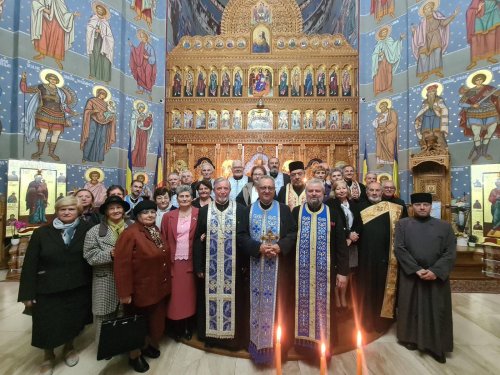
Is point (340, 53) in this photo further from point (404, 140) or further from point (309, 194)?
point (309, 194)

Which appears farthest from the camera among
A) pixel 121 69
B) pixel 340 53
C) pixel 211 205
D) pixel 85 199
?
pixel 340 53

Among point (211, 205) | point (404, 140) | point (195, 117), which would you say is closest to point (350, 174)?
point (211, 205)

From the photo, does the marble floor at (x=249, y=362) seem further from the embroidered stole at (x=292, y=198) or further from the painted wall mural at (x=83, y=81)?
the painted wall mural at (x=83, y=81)

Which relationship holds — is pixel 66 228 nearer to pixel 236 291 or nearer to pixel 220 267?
pixel 220 267

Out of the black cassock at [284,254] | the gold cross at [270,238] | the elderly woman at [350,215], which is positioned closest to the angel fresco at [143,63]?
the elderly woman at [350,215]

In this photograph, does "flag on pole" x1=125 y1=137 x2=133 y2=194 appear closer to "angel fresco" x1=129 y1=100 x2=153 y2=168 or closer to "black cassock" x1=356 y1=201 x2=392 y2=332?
"angel fresco" x1=129 y1=100 x2=153 y2=168

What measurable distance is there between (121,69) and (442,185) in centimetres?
1269

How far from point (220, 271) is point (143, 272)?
2.98 ft

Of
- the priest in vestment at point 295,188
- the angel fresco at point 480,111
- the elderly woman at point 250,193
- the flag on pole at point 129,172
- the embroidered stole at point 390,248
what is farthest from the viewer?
the flag on pole at point 129,172

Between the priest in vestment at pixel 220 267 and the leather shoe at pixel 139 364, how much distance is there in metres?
0.72

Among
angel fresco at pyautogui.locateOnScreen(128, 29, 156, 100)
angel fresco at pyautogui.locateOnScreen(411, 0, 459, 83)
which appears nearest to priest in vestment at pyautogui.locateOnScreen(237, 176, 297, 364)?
angel fresco at pyautogui.locateOnScreen(411, 0, 459, 83)

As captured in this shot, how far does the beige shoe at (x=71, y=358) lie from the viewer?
298 cm

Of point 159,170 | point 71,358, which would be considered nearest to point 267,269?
point 71,358

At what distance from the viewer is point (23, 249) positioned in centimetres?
639
